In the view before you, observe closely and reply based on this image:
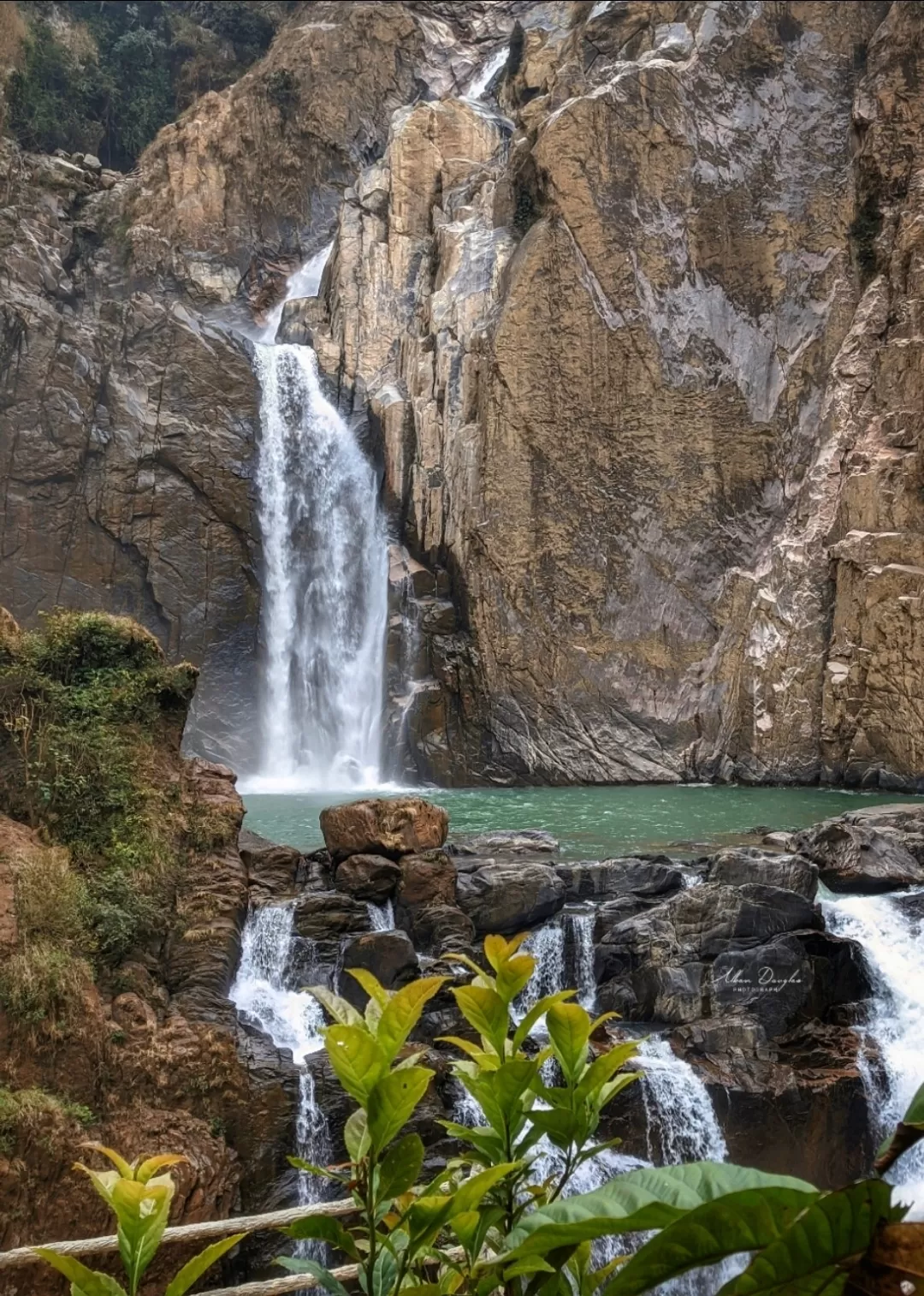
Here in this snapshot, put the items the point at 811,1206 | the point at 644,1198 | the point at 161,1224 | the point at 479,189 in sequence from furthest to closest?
the point at 479,189 < the point at 161,1224 < the point at 644,1198 < the point at 811,1206

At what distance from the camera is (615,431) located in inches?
1049

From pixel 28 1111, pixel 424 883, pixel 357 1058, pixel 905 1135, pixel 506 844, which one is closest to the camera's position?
pixel 905 1135

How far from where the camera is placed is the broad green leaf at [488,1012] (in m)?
2.07

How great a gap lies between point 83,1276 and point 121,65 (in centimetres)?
4776

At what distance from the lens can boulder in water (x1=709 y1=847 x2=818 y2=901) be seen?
11891 millimetres

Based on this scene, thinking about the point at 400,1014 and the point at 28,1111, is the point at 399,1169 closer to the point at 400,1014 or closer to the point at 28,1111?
the point at 400,1014

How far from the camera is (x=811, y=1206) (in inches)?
44.5

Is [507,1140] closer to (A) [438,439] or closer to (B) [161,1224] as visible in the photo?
(B) [161,1224]

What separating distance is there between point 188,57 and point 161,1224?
48.5 metres

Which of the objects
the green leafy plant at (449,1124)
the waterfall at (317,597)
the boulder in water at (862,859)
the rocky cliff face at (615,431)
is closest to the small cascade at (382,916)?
the boulder in water at (862,859)

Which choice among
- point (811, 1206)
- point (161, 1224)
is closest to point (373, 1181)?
point (161, 1224)

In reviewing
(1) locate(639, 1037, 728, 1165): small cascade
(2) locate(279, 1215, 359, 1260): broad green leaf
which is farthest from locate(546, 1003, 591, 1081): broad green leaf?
(1) locate(639, 1037, 728, 1165): small cascade

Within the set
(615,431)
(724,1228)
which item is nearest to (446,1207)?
(724,1228)

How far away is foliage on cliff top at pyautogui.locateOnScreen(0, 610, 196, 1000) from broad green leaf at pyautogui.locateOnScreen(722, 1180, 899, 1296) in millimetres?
7637
